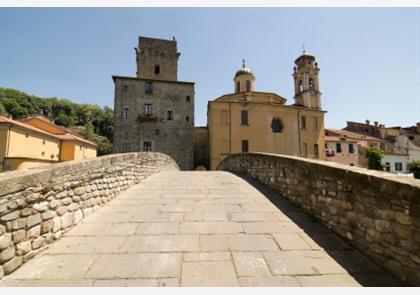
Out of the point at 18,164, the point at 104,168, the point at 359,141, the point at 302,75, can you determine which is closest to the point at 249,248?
the point at 104,168

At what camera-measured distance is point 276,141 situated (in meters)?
24.9

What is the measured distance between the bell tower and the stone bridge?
26.9 metres

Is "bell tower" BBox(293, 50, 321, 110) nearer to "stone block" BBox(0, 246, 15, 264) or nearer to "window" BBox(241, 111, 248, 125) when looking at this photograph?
"window" BBox(241, 111, 248, 125)

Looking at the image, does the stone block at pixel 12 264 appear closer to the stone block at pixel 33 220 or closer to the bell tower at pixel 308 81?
the stone block at pixel 33 220

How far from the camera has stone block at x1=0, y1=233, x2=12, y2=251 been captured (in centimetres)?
217

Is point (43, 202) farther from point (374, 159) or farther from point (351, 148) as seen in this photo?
point (351, 148)

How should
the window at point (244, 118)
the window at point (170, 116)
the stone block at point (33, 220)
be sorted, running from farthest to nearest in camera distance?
1. the window at point (170, 116)
2. the window at point (244, 118)
3. the stone block at point (33, 220)

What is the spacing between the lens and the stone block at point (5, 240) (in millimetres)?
2172

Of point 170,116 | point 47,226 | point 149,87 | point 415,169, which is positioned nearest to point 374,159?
point 415,169

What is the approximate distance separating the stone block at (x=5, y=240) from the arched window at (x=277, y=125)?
84.7 feet

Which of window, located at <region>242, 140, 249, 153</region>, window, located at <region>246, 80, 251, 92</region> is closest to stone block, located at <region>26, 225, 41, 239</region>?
window, located at <region>242, 140, 249, 153</region>

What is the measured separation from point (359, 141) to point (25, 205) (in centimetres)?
4472

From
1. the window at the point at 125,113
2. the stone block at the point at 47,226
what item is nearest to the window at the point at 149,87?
the window at the point at 125,113

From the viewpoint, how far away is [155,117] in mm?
23406
